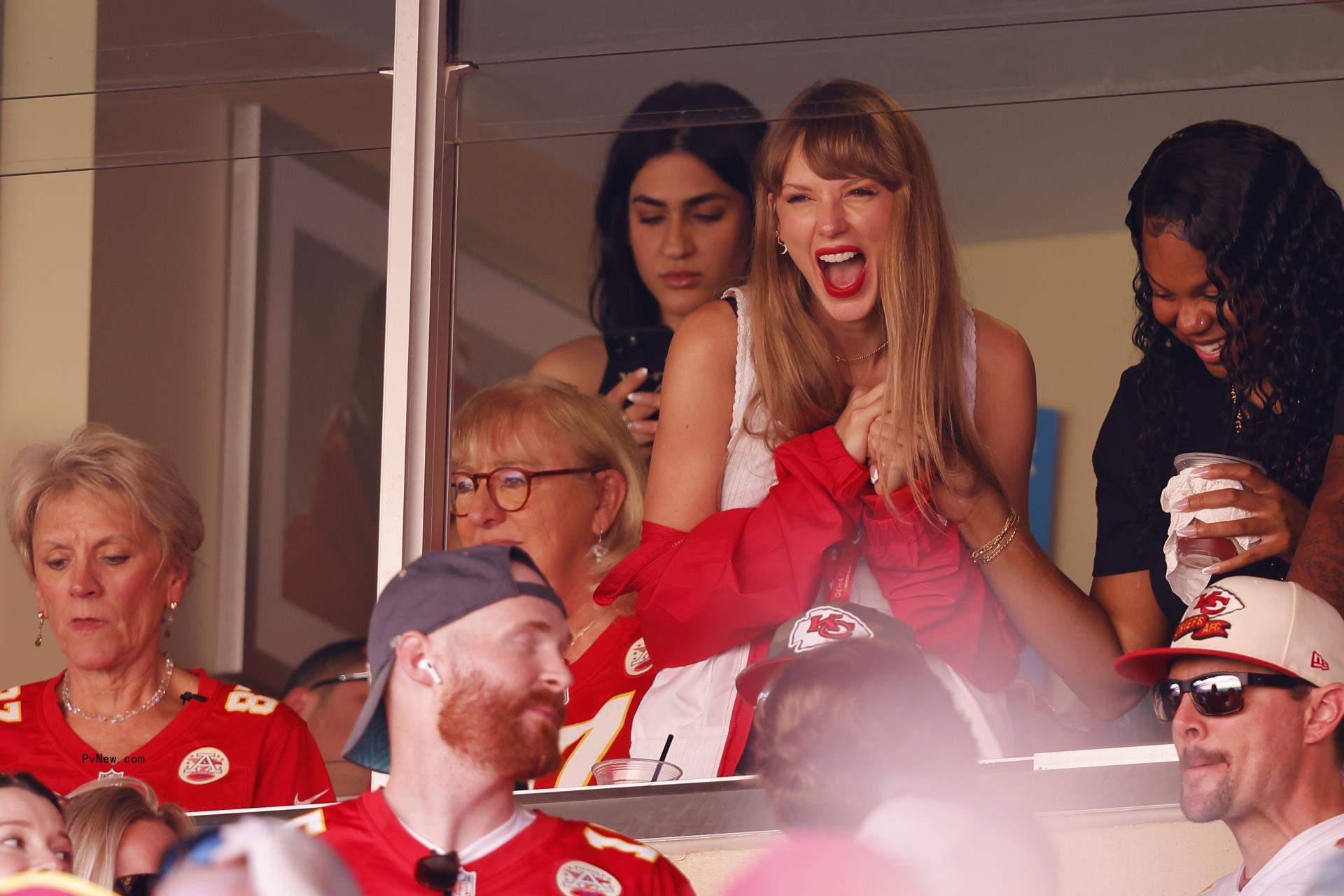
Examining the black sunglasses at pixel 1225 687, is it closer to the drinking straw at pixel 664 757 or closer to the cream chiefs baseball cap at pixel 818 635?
the cream chiefs baseball cap at pixel 818 635

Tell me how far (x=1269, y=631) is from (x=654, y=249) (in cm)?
206

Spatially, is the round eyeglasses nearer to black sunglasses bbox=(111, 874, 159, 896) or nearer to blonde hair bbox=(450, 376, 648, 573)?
blonde hair bbox=(450, 376, 648, 573)

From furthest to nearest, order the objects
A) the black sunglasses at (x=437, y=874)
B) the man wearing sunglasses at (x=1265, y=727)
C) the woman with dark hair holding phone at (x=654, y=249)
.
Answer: the woman with dark hair holding phone at (x=654, y=249), the man wearing sunglasses at (x=1265, y=727), the black sunglasses at (x=437, y=874)

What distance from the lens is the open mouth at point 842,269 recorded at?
11.2ft

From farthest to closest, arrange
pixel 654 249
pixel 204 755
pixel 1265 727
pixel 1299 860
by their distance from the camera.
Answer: pixel 654 249 < pixel 204 755 < pixel 1265 727 < pixel 1299 860

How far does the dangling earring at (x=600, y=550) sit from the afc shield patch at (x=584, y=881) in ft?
5.38

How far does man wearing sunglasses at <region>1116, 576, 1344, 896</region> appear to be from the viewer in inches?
103

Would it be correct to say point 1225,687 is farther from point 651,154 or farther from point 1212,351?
point 651,154

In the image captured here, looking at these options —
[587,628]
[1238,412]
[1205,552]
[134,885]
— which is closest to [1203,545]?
[1205,552]

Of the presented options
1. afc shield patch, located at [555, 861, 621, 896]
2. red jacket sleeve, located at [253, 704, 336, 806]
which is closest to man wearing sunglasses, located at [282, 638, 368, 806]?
red jacket sleeve, located at [253, 704, 336, 806]

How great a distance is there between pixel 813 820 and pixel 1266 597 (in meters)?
0.89

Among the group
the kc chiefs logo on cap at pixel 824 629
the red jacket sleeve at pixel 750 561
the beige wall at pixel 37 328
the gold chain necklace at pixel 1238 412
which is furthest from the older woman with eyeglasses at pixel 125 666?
the gold chain necklace at pixel 1238 412

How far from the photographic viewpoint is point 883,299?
3338 millimetres

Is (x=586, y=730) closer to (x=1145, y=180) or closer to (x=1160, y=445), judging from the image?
(x=1160, y=445)
